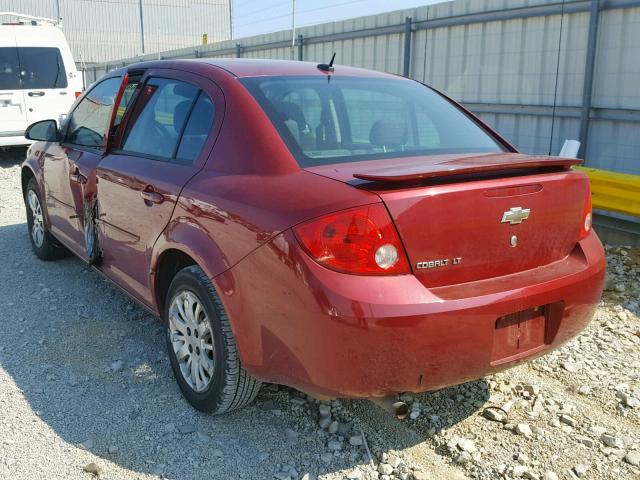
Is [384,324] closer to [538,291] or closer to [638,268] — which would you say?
[538,291]

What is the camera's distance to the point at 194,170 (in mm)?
3197

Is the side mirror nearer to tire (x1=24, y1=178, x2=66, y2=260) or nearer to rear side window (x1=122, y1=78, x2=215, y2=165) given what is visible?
tire (x1=24, y1=178, x2=66, y2=260)

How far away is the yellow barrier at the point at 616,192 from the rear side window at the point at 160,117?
3.96 m

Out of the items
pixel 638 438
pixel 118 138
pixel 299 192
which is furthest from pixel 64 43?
pixel 638 438

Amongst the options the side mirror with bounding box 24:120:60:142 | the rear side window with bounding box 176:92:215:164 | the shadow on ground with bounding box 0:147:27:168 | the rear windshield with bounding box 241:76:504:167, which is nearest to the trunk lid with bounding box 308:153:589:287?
the rear windshield with bounding box 241:76:504:167

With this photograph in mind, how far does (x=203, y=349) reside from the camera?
3178 mm

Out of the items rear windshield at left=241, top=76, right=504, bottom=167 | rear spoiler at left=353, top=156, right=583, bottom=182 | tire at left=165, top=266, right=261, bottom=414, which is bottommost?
tire at left=165, top=266, right=261, bottom=414

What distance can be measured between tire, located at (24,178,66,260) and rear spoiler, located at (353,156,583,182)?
3.93 meters

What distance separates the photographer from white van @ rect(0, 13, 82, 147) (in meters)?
11.5

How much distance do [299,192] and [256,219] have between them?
213 mm

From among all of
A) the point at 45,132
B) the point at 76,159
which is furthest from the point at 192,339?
the point at 45,132

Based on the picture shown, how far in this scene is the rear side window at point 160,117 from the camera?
11.6ft

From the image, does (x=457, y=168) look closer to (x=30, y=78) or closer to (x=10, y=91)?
(x=10, y=91)

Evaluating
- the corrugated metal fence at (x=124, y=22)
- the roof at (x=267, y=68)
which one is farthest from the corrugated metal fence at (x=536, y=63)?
the corrugated metal fence at (x=124, y=22)
